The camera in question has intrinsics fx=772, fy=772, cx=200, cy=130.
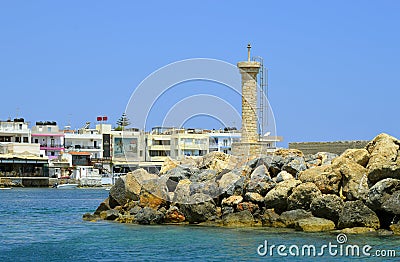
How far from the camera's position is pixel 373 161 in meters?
25.4

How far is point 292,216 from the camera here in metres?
25.1

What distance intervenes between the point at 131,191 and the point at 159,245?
25.0 ft

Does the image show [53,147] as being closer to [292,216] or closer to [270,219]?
[270,219]

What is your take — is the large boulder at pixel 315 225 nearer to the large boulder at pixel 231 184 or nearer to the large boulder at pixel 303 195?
the large boulder at pixel 303 195

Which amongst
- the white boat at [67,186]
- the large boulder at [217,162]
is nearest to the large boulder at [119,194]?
the large boulder at [217,162]

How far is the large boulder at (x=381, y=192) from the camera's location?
2312cm

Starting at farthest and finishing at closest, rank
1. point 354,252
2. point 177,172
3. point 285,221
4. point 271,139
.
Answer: point 271,139 → point 177,172 → point 285,221 → point 354,252

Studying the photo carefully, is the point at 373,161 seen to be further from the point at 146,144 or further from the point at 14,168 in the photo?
the point at 14,168

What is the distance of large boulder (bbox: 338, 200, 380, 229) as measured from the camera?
23172mm

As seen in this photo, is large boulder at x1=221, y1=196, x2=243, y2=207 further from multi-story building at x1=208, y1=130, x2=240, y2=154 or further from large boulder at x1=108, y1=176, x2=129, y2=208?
multi-story building at x1=208, y1=130, x2=240, y2=154

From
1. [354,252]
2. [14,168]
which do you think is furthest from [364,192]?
[14,168]

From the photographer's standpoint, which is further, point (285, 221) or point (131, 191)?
point (131, 191)

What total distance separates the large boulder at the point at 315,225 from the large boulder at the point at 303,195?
2.70ft

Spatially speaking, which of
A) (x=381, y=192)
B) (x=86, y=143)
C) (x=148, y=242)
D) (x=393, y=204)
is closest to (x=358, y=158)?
(x=381, y=192)
